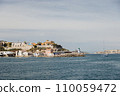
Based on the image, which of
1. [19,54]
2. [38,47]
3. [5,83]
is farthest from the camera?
[38,47]

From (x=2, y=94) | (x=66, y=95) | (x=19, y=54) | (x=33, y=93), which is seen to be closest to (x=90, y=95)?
(x=66, y=95)

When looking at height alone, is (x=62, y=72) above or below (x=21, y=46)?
below

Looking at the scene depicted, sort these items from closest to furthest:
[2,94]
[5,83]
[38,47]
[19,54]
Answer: [2,94] < [5,83] < [19,54] < [38,47]

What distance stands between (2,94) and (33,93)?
1.74 meters

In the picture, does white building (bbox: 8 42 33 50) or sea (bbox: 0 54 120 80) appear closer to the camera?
sea (bbox: 0 54 120 80)

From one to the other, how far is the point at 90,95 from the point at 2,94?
5.00 meters

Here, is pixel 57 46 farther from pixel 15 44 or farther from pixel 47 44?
pixel 15 44

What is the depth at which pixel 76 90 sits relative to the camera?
12594mm

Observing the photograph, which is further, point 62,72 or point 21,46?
point 21,46

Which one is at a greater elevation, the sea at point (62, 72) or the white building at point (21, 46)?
the white building at point (21, 46)

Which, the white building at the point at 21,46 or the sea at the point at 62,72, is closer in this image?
the sea at the point at 62,72

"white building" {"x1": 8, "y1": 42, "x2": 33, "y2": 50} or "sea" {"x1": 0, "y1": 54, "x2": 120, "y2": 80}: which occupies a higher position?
"white building" {"x1": 8, "y1": 42, "x2": 33, "y2": 50}

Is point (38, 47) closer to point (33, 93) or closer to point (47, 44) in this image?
point (47, 44)

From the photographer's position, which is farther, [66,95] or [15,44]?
[15,44]
